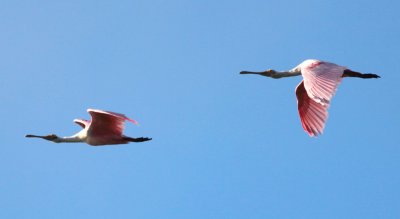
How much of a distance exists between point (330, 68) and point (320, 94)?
145cm

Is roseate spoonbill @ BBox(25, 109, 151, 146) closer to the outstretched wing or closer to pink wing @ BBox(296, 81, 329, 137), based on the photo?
the outstretched wing

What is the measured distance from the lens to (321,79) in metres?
16.5

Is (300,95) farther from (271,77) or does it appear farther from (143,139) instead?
(143,139)

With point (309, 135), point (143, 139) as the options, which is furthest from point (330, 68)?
point (143, 139)

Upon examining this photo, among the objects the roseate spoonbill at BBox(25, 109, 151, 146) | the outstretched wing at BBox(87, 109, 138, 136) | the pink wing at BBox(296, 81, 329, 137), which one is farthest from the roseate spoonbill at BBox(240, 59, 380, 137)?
the outstretched wing at BBox(87, 109, 138, 136)

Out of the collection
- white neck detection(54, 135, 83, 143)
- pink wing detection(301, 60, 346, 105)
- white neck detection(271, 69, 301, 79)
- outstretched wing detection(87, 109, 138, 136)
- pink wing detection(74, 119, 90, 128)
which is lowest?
white neck detection(54, 135, 83, 143)

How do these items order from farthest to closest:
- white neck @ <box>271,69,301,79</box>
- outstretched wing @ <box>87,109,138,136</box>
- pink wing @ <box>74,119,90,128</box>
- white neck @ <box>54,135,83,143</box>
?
white neck @ <box>271,69,301,79</box> < pink wing @ <box>74,119,90,128</box> < white neck @ <box>54,135,83,143</box> < outstretched wing @ <box>87,109,138,136</box>

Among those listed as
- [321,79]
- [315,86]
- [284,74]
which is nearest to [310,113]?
[284,74]

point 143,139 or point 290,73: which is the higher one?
point 290,73

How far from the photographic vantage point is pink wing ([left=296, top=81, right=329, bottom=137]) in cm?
1872

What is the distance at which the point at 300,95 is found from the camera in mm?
19156

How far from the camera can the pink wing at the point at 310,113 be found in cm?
1872

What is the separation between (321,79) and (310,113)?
2593 millimetres

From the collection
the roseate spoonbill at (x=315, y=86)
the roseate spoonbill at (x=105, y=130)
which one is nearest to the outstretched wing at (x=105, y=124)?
the roseate spoonbill at (x=105, y=130)
